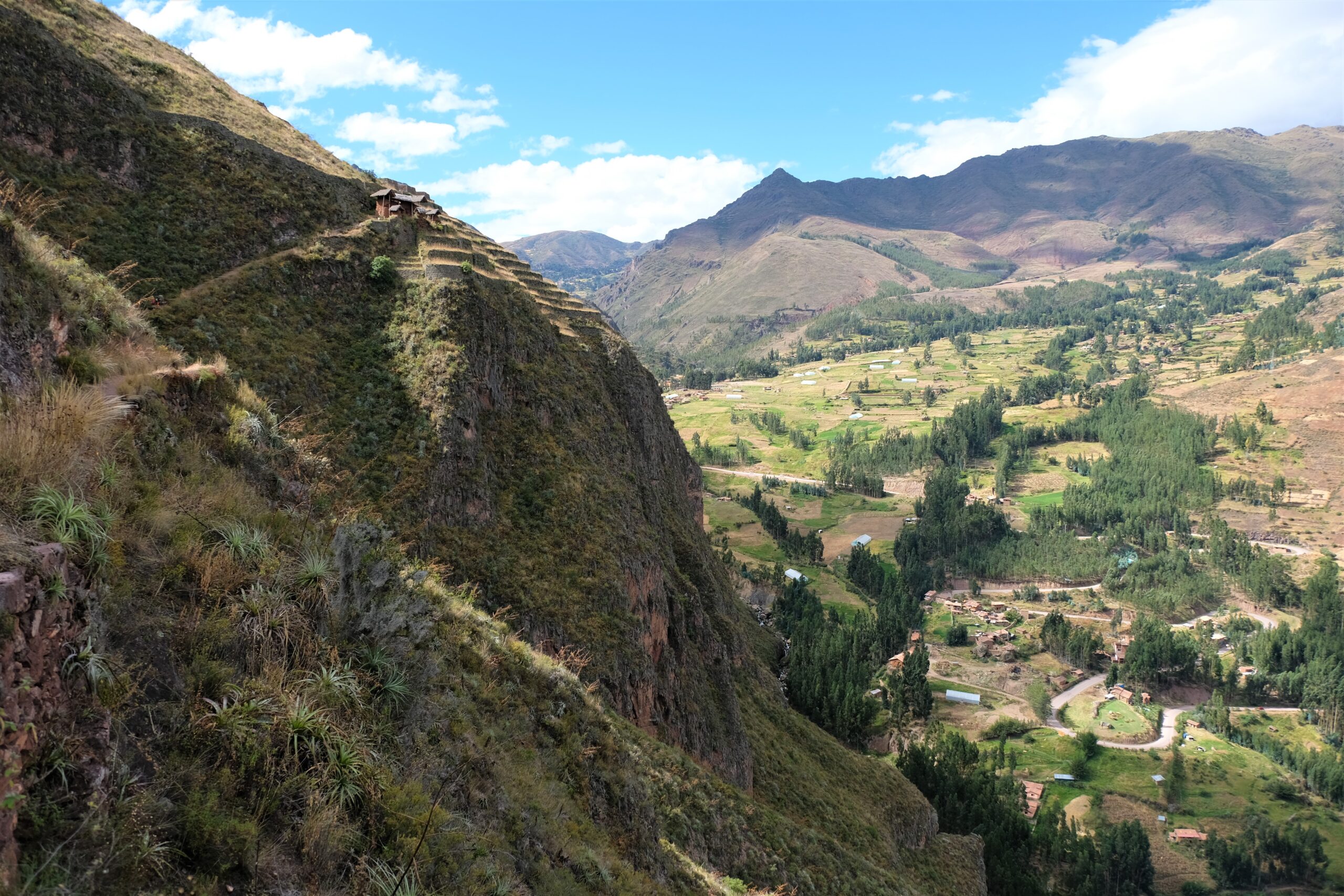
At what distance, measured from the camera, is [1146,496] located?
188250 mm

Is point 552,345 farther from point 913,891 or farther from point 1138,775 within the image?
point 1138,775

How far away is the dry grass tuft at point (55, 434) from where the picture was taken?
A: 850cm

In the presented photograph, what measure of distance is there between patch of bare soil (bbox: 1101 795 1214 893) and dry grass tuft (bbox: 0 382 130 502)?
324 ft

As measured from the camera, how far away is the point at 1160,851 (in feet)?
266

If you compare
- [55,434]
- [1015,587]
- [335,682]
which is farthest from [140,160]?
[1015,587]

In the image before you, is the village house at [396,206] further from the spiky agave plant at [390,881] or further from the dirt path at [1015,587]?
the dirt path at [1015,587]

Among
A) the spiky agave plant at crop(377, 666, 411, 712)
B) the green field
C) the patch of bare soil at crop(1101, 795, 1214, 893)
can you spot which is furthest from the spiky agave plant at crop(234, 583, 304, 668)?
the green field

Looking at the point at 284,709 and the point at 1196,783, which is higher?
the point at 284,709

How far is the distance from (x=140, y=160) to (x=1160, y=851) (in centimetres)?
11250

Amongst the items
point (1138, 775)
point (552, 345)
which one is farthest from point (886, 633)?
point (552, 345)

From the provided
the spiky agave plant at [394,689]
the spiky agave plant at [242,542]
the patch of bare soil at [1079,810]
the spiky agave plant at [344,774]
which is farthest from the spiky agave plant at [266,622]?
the patch of bare soil at [1079,810]

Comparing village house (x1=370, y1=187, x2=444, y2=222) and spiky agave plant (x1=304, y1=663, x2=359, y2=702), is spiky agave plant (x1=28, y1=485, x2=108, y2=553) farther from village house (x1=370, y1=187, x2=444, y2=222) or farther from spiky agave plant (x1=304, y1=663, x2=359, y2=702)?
village house (x1=370, y1=187, x2=444, y2=222)

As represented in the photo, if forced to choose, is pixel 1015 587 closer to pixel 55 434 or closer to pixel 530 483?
pixel 530 483

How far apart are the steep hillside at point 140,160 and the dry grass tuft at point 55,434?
2512 centimetres
